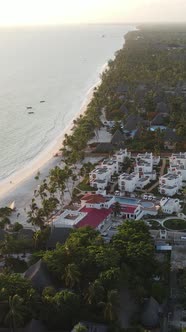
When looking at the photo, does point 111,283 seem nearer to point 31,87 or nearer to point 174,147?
point 174,147

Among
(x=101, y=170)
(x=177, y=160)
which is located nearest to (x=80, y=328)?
(x=101, y=170)

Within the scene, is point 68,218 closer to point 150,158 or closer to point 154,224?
point 154,224

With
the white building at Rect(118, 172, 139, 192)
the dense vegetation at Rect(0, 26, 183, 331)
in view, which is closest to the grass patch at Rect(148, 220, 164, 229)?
the dense vegetation at Rect(0, 26, 183, 331)

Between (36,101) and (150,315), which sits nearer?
(150,315)

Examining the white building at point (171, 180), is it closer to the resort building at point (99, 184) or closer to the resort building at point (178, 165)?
the resort building at point (178, 165)

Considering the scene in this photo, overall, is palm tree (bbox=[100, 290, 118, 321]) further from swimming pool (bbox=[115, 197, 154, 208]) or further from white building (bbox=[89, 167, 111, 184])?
white building (bbox=[89, 167, 111, 184])

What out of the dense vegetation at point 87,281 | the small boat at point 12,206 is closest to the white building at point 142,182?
the small boat at point 12,206

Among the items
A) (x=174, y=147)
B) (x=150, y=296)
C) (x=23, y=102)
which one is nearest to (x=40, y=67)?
(x=23, y=102)
